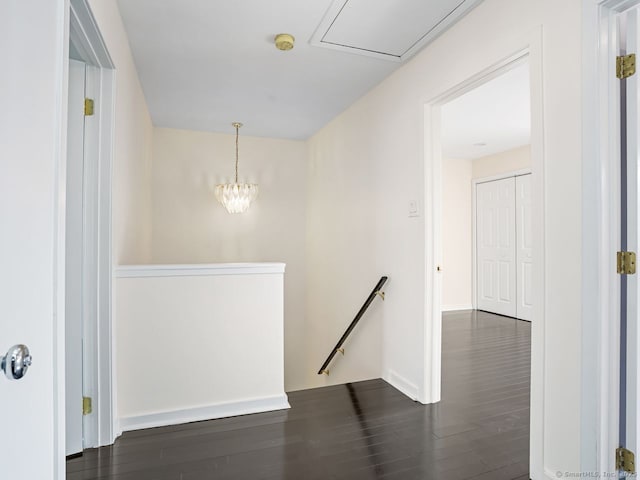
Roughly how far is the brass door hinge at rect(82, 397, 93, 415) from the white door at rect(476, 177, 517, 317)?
558cm

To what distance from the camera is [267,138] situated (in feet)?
17.1

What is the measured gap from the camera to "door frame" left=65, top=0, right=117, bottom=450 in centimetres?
197

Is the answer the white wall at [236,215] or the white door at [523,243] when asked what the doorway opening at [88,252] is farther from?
the white door at [523,243]

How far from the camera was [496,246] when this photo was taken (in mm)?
5980

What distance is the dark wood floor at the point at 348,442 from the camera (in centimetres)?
183

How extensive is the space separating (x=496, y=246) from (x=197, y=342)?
5190mm

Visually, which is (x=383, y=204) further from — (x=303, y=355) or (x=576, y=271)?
(x=303, y=355)

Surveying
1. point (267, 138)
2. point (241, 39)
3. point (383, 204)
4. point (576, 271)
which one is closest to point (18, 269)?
point (576, 271)

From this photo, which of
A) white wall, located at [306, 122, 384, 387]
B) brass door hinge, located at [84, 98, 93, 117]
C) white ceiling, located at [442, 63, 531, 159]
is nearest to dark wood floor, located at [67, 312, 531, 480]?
white wall, located at [306, 122, 384, 387]

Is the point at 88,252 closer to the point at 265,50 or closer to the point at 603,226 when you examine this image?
the point at 265,50

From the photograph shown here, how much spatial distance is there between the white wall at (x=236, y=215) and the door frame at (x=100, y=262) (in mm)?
2835

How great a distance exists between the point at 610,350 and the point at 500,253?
15.7 ft

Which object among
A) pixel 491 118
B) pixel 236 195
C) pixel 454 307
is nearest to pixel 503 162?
pixel 491 118

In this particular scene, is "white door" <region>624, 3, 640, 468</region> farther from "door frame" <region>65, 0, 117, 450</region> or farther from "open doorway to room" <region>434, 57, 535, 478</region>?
"door frame" <region>65, 0, 117, 450</region>
